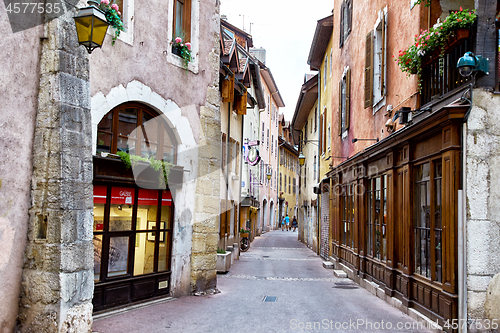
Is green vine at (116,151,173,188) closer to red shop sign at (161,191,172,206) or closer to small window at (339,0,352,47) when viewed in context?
red shop sign at (161,191,172,206)

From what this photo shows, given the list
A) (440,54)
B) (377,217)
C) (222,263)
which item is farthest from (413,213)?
(222,263)

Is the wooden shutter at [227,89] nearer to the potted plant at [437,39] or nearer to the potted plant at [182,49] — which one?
Result: the potted plant at [182,49]

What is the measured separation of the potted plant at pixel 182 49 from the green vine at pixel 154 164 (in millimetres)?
2124

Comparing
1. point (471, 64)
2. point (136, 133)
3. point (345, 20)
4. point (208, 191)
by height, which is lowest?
point (208, 191)

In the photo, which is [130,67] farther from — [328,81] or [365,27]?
[328,81]

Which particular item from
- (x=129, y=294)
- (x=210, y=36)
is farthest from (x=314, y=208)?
(x=129, y=294)

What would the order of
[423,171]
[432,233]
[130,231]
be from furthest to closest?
[130,231] < [423,171] < [432,233]

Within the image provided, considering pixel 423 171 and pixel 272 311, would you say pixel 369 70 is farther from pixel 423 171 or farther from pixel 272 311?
pixel 272 311

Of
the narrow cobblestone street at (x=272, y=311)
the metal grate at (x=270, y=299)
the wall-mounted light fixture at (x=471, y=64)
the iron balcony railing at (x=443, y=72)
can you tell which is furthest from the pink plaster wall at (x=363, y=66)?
the metal grate at (x=270, y=299)

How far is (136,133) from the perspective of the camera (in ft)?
27.3

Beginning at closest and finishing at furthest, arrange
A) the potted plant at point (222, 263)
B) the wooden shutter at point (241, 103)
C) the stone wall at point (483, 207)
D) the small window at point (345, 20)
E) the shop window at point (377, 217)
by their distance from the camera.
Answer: the stone wall at point (483, 207)
the shop window at point (377, 217)
the potted plant at point (222, 263)
the small window at point (345, 20)
the wooden shutter at point (241, 103)

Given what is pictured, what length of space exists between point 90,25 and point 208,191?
4.99 m

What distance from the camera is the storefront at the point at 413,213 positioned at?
6.45 m

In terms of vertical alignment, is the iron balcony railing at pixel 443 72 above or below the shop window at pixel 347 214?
above
